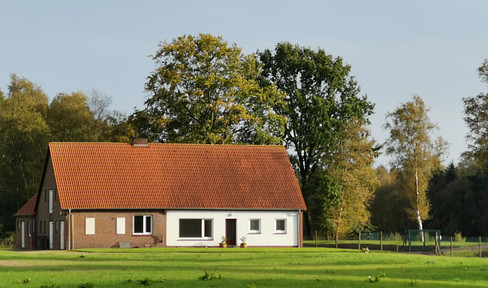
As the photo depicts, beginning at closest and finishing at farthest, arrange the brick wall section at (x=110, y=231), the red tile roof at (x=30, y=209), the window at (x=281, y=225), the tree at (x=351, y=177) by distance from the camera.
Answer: the brick wall section at (x=110, y=231)
the window at (x=281, y=225)
the red tile roof at (x=30, y=209)
the tree at (x=351, y=177)

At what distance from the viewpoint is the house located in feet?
188

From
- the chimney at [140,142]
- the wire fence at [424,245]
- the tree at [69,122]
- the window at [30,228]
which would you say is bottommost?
the wire fence at [424,245]

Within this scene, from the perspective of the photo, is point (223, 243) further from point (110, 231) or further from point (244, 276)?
point (244, 276)

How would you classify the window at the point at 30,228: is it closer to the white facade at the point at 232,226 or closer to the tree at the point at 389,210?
the white facade at the point at 232,226

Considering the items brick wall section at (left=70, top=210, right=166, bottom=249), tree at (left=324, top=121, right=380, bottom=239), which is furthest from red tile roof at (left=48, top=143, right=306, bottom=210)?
tree at (left=324, top=121, right=380, bottom=239)

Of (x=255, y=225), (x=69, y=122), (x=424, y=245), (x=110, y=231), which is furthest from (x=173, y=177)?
(x=69, y=122)

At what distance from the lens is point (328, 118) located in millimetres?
77250

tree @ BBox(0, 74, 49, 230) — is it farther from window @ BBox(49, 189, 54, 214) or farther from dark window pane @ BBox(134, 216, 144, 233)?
dark window pane @ BBox(134, 216, 144, 233)

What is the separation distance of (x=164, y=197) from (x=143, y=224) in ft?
7.90

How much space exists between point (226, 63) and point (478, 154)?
21449mm

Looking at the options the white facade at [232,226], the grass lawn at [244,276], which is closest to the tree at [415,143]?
the white facade at [232,226]

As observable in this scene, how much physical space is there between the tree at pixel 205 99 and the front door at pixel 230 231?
34.8 feet

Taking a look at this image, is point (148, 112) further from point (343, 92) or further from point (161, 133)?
point (343, 92)

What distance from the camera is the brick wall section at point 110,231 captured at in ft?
185
